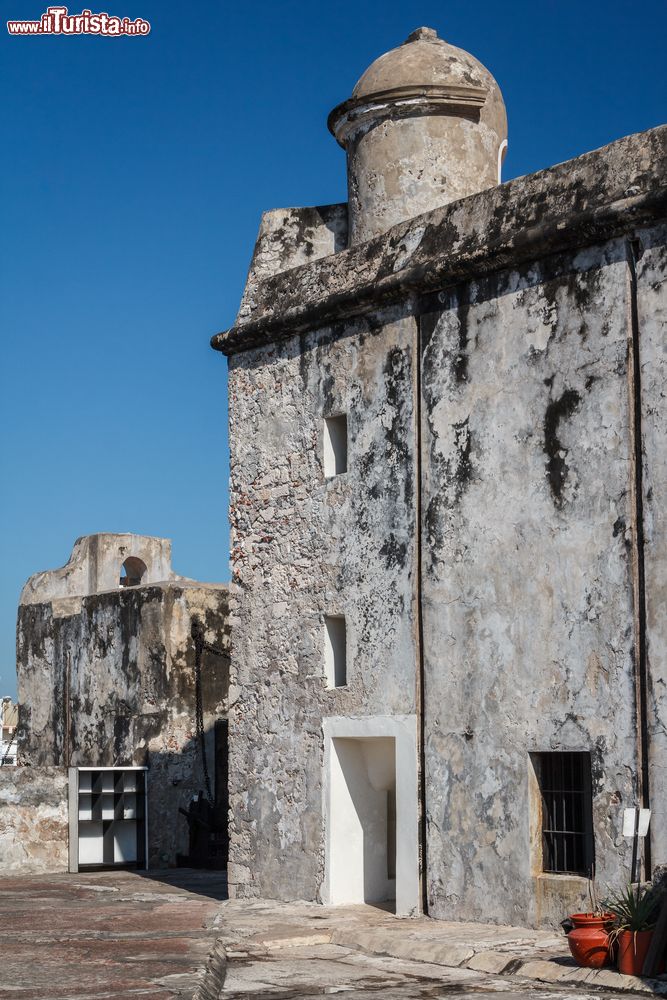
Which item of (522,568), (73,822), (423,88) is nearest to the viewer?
(522,568)

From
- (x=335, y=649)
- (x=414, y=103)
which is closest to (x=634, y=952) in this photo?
(x=335, y=649)

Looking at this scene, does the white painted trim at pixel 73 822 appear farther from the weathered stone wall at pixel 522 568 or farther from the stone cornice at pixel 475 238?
the weathered stone wall at pixel 522 568

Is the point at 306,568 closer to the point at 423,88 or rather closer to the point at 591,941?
the point at 423,88

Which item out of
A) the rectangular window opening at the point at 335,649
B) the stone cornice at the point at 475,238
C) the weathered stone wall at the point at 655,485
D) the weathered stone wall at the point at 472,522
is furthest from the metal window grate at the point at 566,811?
the stone cornice at the point at 475,238

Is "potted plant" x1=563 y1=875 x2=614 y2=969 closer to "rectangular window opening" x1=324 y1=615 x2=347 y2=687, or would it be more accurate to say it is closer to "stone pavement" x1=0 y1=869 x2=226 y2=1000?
"stone pavement" x1=0 y1=869 x2=226 y2=1000

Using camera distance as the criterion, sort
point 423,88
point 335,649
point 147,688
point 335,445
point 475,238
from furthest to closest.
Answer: point 147,688 → point 423,88 → point 335,445 → point 335,649 → point 475,238

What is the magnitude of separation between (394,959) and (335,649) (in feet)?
11.6

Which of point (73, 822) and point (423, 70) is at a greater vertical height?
point (423, 70)

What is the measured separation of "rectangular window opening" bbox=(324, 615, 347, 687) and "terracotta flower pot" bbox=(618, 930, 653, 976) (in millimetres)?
4520

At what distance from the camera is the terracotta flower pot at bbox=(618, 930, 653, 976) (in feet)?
26.8

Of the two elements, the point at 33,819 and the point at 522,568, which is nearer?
the point at 522,568

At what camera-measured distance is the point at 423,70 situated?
42.9ft

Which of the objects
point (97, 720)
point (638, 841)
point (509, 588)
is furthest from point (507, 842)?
point (97, 720)

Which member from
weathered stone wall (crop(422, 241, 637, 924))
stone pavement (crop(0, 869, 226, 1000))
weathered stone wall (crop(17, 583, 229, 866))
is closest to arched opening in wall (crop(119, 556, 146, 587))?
weathered stone wall (crop(17, 583, 229, 866))
